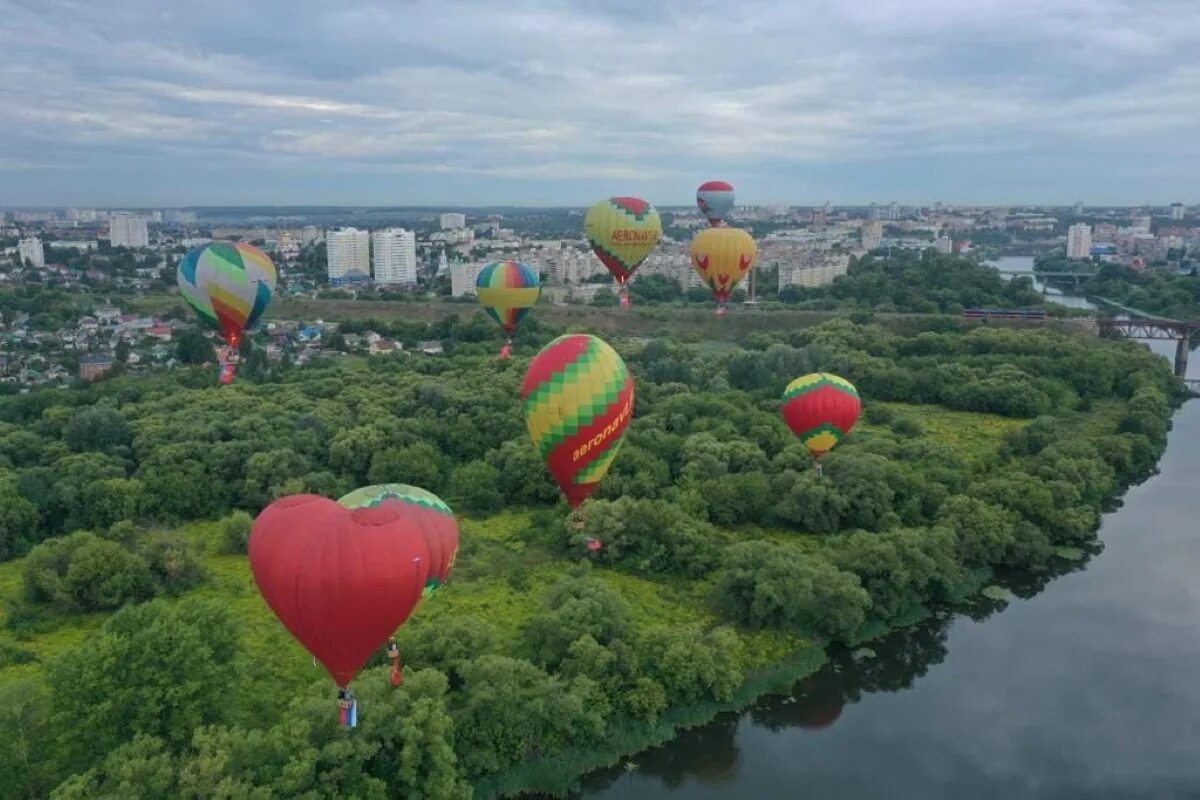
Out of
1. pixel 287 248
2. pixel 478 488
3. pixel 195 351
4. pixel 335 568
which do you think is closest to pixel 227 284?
pixel 478 488

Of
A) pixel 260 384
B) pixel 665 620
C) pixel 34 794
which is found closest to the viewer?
pixel 34 794

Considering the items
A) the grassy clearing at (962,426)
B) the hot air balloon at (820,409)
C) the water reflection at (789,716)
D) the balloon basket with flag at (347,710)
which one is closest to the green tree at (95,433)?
the balloon basket with flag at (347,710)

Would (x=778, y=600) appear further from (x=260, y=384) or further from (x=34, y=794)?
(x=260, y=384)


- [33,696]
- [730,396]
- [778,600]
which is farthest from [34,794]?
[730,396]

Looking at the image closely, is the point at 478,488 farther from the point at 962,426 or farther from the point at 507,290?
the point at 962,426

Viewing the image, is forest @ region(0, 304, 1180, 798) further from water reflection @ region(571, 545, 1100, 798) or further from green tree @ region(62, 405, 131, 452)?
water reflection @ region(571, 545, 1100, 798)

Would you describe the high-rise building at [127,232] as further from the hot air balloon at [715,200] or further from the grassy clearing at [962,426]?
the grassy clearing at [962,426]
